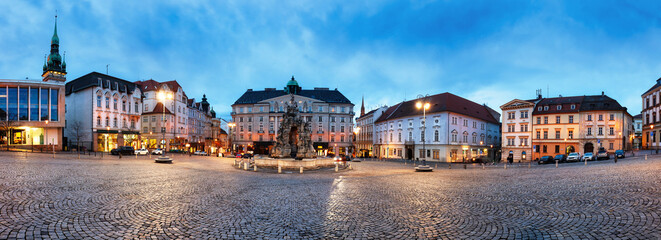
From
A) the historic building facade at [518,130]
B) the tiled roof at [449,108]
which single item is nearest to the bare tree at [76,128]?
the tiled roof at [449,108]

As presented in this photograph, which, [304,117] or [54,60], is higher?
[54,60]

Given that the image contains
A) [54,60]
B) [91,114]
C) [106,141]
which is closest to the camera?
[91,114]

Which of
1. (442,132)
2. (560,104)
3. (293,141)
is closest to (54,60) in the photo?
(293,141)

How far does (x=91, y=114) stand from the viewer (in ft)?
189

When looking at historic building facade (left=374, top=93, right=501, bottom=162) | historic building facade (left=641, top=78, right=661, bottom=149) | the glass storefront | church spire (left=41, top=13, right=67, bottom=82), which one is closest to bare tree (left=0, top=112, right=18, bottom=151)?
the glass storefront

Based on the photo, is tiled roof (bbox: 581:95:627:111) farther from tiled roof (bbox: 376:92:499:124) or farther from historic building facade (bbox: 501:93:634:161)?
tiled roof (bbox: 376:92:499:124)

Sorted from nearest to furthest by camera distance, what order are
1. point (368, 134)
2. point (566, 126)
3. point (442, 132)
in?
point (566, 126) → point (442, 132) → point (368, 134)

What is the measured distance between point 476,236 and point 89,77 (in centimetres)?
7296

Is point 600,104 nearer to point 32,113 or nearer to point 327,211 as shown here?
point 327,211

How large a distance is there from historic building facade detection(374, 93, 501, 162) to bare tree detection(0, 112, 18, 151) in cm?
6471

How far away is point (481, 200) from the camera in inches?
476

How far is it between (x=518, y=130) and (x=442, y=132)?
50.6ft

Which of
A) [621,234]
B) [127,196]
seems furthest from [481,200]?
[127,196]

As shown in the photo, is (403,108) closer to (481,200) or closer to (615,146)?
(615,146)
